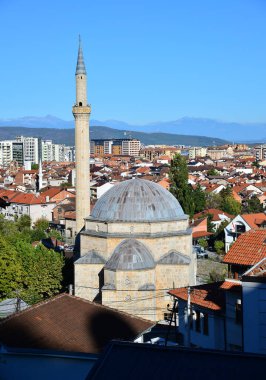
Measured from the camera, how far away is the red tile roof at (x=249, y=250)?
14.3 m

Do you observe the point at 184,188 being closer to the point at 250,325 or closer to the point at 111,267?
the point at 111,267

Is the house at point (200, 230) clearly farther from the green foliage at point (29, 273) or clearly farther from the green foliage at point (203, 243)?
the green foliage at point (29, 273)

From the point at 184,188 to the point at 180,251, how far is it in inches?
883

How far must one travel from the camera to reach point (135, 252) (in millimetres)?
22938

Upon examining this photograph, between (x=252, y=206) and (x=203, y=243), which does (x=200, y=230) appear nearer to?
(x=203, y=243)

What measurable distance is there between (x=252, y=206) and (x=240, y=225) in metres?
16.1

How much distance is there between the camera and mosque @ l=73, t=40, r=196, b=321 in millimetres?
22656

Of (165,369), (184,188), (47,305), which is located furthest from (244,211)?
(165,369)

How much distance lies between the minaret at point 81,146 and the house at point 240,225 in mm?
11658

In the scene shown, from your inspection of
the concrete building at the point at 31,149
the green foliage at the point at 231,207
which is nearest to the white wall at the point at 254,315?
the green foliage at the point at 231,207

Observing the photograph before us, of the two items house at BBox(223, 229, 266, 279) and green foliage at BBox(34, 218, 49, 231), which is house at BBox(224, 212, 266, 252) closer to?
green foliage at BBox(34, 218, 49, 231)

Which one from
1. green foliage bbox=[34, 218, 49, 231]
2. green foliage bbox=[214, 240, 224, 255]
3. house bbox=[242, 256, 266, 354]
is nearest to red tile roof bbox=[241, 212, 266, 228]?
green foliage bbox=[214, 240, 224, 255]

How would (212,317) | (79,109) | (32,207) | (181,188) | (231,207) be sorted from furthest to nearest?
(32,207) < (231,207) < (181,188) < (79,109) < (212,317)

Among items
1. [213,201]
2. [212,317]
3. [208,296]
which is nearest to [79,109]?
[208,296]
